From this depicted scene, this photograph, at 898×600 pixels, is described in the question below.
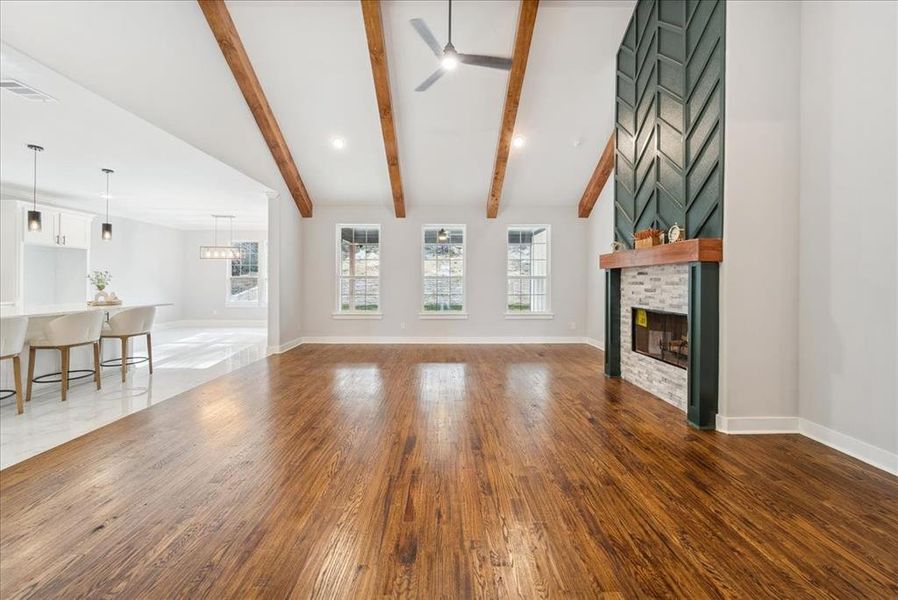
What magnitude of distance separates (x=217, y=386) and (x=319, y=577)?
12.2 ft

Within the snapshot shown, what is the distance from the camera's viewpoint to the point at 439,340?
26.6 feet

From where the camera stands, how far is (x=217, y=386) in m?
4.59

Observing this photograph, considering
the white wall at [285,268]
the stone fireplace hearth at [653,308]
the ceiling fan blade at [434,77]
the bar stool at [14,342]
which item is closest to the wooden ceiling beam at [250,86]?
the white wall at [285,268]

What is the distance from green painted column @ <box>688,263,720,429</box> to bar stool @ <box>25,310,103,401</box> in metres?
6.02

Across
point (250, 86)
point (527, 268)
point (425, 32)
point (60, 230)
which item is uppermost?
point (250, 86)

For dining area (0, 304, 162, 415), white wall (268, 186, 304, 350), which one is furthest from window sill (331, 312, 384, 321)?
dining area (0, 304, 162, 415)

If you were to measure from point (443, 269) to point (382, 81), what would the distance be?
392 centimetres

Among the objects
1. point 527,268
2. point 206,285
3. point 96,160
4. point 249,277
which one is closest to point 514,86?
point 527,268

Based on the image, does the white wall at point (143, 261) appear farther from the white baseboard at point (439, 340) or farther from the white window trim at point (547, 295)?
the white window trim at point (547, 295)

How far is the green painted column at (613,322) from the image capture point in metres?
5.03

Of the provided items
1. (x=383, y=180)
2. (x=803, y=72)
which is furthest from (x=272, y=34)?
(x=803, y=72)

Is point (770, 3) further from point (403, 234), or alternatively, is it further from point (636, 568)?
point (403, 234)

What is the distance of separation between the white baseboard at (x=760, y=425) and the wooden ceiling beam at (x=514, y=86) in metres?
3.92

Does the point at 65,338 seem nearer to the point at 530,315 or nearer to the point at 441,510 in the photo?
the point at 441,510
